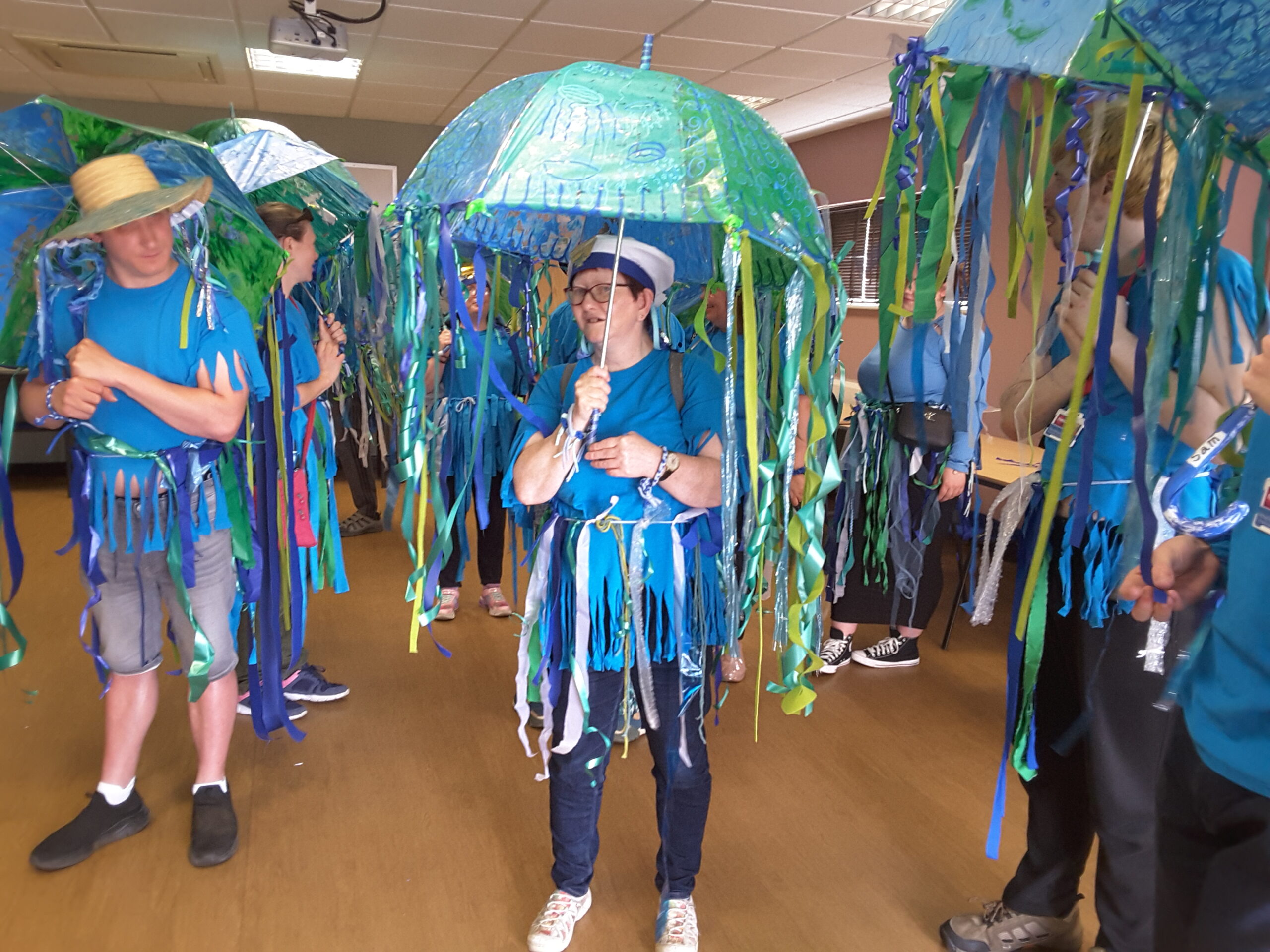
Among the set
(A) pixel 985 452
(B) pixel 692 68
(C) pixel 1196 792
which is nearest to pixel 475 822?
(C) pixel 1196 792

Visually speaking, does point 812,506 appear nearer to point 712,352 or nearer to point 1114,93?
point 712,352

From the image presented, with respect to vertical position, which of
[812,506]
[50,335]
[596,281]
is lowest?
[812,506]

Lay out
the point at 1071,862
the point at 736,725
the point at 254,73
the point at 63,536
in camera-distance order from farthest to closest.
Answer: the point at 254,73
the point at 63,536
the point at 736,725
the point at 1071,862

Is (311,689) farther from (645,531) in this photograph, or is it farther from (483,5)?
(483,5)

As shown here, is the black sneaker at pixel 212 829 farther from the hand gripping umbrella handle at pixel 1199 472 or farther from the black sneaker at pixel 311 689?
the hand gripping umbrella handle at pixel 1199 472

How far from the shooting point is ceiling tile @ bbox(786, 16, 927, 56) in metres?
4.52

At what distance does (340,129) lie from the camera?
812 cm

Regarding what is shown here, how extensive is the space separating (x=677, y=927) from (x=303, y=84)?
6738mm

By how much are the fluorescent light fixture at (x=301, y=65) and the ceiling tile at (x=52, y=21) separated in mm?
870

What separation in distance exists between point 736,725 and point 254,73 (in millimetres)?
5878

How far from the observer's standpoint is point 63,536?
4574 mm

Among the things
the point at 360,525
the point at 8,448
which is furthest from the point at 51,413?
the point at 360,525

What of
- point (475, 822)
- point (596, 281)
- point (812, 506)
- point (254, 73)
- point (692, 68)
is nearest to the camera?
point (812, 506)

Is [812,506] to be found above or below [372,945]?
above
